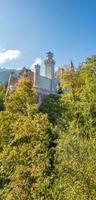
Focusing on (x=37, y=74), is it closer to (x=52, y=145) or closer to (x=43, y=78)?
(x=43, y=78)

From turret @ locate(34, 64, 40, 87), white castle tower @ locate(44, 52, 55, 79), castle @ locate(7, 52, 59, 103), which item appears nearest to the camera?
castle @ locate(7, 52, 59, 103)

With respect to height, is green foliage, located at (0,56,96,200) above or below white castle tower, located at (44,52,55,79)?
below

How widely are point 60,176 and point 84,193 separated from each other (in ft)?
9.67

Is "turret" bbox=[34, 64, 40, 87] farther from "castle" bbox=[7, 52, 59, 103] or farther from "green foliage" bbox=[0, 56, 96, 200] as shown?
"green foliage" bbox=[0, 56, 96, 200]

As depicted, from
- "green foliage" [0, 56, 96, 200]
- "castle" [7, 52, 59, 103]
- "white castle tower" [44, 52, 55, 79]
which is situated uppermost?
"white castle tower" [44, 52, 55, 79]

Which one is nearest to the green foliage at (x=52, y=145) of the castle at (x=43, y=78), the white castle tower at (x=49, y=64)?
the castle at (x=43, y=78)

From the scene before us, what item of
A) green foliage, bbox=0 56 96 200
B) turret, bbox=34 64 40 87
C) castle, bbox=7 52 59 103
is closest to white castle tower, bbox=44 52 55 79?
castle, bbox=7 52 59 103

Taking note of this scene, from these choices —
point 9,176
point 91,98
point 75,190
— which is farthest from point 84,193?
point 91,98

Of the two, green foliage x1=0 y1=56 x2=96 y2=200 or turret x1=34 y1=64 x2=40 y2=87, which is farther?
turret x1=34 y1=64 x2=40 y2=87

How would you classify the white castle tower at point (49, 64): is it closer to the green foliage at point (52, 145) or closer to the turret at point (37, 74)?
the turret at point (37, 74)

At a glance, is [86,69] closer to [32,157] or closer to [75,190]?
[32,157]

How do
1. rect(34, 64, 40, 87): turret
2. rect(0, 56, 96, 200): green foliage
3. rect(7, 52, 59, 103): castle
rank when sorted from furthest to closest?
rect(34, 64, 40, 87): turret, rect(7, 52, 59, 103): castle, rect(0, 56, 96, 200): green foliage

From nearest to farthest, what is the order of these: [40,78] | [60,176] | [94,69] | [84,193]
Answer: [84,193] → [60,176] → [94,69] → [40,78]

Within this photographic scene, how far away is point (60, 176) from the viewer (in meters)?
18.8
